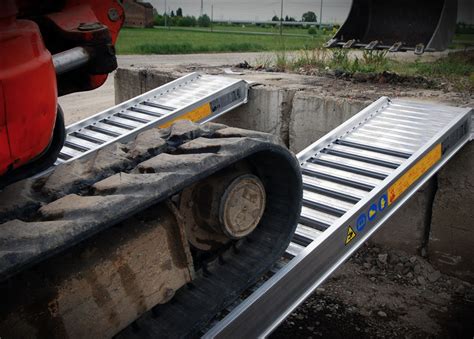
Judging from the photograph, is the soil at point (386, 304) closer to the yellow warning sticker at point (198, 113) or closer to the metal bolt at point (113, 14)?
the yellow warning sticker at point (198, 113)

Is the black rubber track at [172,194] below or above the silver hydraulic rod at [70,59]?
below

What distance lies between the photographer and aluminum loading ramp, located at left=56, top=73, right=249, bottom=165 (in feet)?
14.8

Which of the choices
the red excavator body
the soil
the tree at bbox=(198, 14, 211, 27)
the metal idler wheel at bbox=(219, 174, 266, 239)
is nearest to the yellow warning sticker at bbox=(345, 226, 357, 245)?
the metal idler wheel at bbox=(219, 174, 266, 239)

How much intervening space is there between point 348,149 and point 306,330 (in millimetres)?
1261

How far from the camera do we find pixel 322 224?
2.89 metres

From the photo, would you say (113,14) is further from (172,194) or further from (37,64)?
(172,194)

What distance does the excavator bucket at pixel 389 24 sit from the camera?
23.2ft

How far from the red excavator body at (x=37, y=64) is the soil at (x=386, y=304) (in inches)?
78.4

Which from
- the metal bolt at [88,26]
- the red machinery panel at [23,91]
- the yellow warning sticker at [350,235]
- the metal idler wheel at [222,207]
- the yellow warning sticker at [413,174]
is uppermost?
the metal bolt at [88,26]

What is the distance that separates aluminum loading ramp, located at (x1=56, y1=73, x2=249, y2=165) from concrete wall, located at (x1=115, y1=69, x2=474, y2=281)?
32cm

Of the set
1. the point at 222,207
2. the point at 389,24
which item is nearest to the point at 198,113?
the point at 222,207

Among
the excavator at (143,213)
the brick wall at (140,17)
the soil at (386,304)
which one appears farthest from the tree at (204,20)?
the excavator at (143,213)

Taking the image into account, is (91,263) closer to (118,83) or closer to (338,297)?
(338,297)

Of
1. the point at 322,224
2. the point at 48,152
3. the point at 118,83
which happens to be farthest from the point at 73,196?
the point at 118,83
